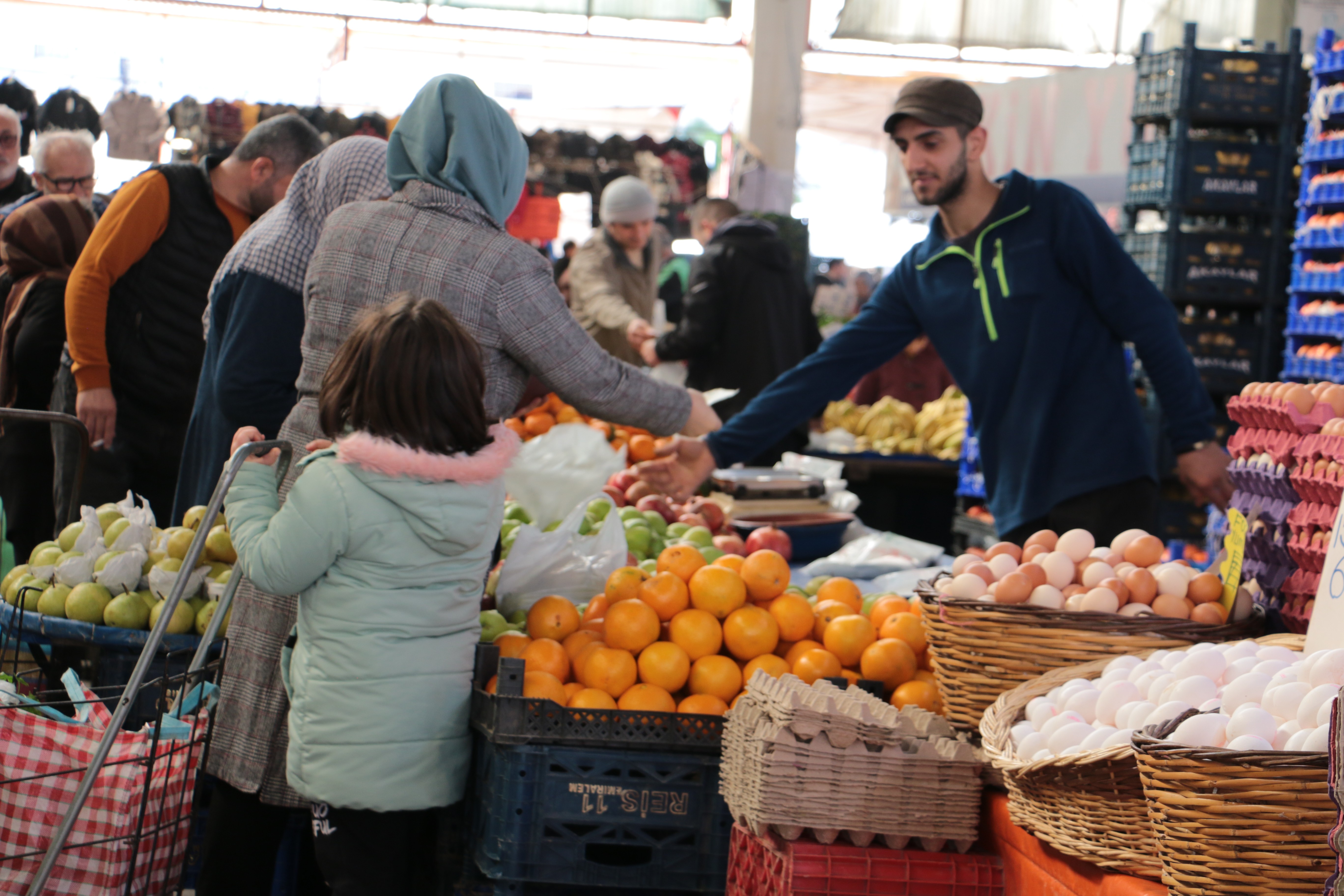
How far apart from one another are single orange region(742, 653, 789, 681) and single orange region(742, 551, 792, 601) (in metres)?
0.14

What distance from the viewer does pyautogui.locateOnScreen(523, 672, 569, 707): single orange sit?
6.91 ft

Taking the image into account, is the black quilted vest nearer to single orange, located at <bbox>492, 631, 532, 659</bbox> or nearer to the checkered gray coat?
the checkered gray coat

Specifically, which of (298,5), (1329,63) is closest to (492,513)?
(1329,63)

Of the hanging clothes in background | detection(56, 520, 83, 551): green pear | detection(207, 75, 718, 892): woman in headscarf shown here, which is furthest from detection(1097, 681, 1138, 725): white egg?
the hanging clothes in background

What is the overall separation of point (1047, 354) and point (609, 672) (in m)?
1.46

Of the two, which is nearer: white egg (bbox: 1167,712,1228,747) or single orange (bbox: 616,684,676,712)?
white egg (bbox: 1167,712,1228,747)

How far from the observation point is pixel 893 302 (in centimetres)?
336

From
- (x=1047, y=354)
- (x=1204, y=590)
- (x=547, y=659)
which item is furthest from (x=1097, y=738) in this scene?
(x=1047, y=354)

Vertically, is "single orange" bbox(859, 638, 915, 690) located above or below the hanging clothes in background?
below

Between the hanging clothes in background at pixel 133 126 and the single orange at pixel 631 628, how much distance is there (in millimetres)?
7193

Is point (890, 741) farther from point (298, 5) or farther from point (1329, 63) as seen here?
point (298, 5)

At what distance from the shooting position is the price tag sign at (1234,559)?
6.28 ft

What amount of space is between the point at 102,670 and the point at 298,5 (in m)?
13.2

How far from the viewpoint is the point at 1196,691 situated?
1.38 m
